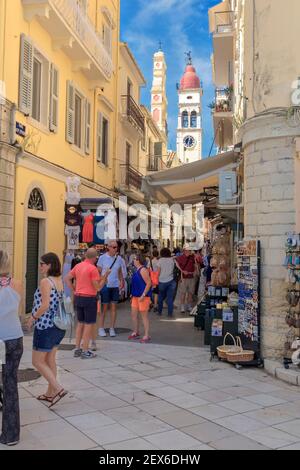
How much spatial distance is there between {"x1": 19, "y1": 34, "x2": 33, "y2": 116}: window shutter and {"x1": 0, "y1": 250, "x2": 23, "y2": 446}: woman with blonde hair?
7.21 m

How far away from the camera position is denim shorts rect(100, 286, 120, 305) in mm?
9816

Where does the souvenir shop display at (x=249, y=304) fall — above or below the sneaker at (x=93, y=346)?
above

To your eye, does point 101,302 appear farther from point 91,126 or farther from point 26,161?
point 91,126

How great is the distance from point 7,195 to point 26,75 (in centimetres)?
290

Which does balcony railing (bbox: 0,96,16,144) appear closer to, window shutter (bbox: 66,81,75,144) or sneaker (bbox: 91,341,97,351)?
window shutter (bbox: 66,81,75,144)

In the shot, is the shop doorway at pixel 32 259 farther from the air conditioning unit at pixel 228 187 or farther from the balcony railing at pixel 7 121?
the air conditioning unit at pixel 228 187

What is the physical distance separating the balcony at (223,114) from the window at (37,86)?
5841 mm

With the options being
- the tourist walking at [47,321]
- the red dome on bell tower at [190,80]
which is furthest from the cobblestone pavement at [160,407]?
the red dome on bell tower at [190,80]

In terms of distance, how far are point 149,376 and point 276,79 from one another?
473 cm

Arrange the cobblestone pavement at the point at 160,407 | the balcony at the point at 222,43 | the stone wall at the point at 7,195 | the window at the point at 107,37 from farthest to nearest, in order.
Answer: the window at the point at 107,37 < the balcony at the point at 222,43 < the stone wall at the point at 7,195 < the cobblestone pavement at the point at 160,407

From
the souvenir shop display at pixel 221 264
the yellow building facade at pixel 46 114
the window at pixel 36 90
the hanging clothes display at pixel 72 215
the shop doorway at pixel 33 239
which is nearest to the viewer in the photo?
the souvenir shop display at pixel 221 264

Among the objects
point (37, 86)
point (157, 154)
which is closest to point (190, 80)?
point (157, 154)

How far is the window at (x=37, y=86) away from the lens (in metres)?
11.0

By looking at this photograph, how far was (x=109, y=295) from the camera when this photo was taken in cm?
987
